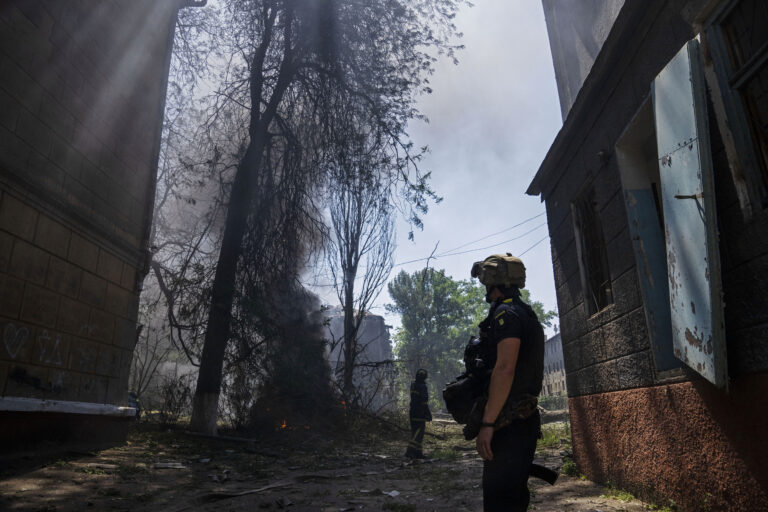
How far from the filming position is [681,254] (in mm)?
3152

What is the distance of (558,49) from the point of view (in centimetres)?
888

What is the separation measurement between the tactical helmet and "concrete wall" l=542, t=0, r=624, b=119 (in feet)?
18.3

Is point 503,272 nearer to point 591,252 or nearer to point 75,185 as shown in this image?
point 591,252

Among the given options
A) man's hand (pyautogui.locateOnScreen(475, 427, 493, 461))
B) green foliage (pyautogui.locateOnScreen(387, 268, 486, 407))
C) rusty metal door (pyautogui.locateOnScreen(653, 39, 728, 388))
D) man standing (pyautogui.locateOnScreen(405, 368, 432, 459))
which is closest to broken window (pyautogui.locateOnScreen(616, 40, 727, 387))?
rusty metal door (pyautogui.locateOnScreen(653, 39, 728, 388))

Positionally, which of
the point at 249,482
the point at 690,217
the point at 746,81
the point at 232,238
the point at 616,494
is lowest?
the point at 249,482

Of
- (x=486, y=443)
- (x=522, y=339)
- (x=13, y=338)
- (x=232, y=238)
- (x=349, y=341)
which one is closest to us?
(x=486, y=443)

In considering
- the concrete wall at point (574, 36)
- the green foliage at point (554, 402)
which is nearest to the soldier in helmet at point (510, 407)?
the concrete wall at point (574, 36)

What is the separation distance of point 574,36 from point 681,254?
21.2 ft

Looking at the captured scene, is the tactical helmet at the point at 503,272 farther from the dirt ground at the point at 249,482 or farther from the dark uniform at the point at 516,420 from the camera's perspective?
the dirt ground at the point at 249,482

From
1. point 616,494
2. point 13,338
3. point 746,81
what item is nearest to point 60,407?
point 13,338

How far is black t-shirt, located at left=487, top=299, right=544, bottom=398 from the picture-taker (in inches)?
95.1

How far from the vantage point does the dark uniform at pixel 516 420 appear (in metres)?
2.25

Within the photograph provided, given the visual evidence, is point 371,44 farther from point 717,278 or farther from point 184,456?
point 717,278

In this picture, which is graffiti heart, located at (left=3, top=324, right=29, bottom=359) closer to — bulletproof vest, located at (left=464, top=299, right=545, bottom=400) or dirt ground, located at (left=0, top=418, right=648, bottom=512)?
dirt ground, located at (left=0, top=418, right=648, bottom=512)
